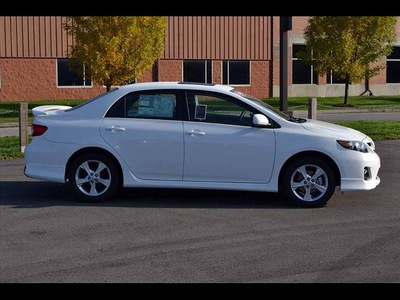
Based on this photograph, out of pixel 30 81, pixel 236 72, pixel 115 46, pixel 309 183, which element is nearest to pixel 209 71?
pixel 236 72

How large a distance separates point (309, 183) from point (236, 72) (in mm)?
28938

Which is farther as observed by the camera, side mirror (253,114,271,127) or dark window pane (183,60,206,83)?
dark window pane (183,60,206,83)

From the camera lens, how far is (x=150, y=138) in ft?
27.8

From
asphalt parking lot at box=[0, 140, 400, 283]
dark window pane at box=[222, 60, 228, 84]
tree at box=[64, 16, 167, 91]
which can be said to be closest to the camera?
asphalt parking lot at box=[0, 140, 400, 283]

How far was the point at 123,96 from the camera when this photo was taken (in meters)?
8.73

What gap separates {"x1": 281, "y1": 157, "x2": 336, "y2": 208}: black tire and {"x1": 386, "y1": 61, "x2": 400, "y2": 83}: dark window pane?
3356 centimetres

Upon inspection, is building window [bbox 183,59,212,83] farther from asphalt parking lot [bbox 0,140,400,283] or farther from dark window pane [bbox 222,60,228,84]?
asphalt parking lot [bbox 0,140,400,283]

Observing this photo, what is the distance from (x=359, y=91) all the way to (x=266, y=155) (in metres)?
32.3

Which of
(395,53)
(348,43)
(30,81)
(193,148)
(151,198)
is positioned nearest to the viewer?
(193,148)

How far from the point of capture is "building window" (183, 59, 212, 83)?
117 feet

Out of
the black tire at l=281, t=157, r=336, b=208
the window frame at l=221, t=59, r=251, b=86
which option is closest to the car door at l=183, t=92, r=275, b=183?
the black tire at l=281, t=157, r=336, b=208

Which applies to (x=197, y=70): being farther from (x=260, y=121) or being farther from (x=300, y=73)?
(x=260, y=121)
